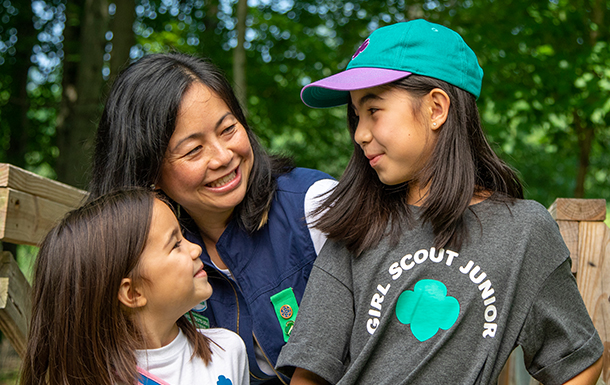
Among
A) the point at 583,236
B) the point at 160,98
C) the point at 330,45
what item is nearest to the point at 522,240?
the point at 583,236

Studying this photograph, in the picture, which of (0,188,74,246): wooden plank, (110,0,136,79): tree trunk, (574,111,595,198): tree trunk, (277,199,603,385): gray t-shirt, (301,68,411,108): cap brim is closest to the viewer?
(277,199,603,385): gray t-shirt

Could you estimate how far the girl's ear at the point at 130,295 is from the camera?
5.78 ft

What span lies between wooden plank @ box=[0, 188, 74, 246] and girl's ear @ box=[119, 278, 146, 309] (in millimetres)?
513

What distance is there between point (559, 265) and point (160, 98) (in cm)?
141

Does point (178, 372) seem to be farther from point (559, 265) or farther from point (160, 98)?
point (559, 265)

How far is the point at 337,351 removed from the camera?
66.1 inches

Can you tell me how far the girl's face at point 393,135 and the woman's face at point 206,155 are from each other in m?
0.54

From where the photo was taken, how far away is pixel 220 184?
81.5 inches

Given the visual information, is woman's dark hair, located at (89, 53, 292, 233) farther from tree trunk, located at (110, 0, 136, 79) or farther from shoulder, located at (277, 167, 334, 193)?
tree trunk, located at (110, 0, 136, 79)

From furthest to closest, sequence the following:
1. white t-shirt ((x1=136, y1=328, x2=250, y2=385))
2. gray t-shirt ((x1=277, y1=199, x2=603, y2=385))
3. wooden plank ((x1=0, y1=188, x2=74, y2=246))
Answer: wooden plank ((x1=0, y1=188, x2=74, y2=246))
white t-shirt ((x1=136, y1=328, x2=250, y2=385))
gray t-shirt ((x1=277, y1=199, x2=603, y2=385))

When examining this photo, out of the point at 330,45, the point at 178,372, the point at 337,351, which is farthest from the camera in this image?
the point at 330,45

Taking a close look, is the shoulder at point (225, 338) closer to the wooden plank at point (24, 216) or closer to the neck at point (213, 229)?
the neck at point (213, 229)

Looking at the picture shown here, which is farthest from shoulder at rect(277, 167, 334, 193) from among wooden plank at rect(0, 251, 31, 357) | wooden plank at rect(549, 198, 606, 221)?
wooden plank at rect(0, 251, 31, 357)

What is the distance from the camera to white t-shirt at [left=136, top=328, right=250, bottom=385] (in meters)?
1.79
